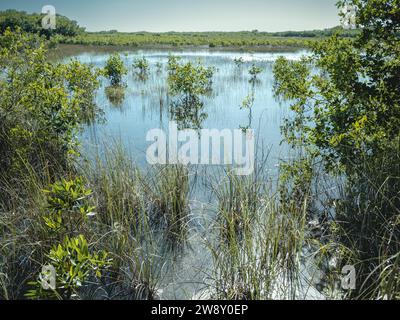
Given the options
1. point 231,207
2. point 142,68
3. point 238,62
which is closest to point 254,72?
point 238,62

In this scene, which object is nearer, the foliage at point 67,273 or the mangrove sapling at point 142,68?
the foliage at point 67,273

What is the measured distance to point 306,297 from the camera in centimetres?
309

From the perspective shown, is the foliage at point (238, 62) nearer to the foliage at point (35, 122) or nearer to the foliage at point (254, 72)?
the foliage at point (254, 72)

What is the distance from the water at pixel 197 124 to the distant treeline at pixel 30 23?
628 inches

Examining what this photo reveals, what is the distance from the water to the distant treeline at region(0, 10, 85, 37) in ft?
52.4

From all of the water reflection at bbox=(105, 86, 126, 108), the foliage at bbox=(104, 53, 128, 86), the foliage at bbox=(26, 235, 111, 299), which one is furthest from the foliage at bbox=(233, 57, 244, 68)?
the foliage at bbox=(26, 235, 111, 299)

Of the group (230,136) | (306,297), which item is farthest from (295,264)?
→ (230,136)

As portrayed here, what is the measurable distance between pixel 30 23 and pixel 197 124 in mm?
35066

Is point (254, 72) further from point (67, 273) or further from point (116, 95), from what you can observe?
point (67, 273)

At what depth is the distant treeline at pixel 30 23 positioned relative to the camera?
102 ft

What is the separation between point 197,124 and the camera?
27.7 feet

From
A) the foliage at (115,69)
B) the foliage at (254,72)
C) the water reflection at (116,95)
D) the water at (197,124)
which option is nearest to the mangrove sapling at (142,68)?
the water at (197,124)

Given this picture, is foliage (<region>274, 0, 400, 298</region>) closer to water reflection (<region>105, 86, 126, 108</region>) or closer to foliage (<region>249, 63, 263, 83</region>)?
water reflection (<region>105, 86, 126, 108</region>)
